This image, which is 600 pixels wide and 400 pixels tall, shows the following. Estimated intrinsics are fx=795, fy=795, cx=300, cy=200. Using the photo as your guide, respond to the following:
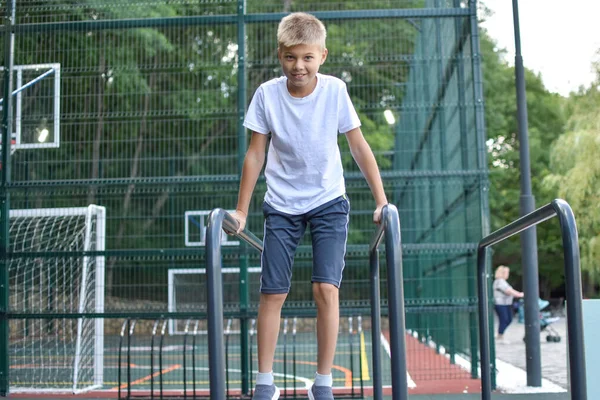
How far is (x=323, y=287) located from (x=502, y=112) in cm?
2810

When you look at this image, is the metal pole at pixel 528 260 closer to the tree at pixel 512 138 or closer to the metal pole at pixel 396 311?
the metal pole at pixel 396 311

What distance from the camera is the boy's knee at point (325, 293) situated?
9.66 ft

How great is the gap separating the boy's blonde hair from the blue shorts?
61 centimetres

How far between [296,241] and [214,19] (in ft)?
17.9

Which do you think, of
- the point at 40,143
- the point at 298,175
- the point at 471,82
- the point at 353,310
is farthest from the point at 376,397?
the point at 40,143

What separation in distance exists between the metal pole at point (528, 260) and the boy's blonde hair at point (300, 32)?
5024 mm

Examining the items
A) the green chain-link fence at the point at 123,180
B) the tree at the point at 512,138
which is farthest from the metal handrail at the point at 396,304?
the tree at the point at 512,138

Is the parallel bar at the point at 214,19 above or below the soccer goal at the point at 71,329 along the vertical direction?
above

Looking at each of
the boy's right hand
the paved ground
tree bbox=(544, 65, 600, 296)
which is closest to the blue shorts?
the boy's right hand

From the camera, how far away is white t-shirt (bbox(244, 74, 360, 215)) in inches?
119

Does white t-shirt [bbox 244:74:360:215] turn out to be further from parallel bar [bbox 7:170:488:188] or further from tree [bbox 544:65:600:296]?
tree [bbox 544:65:600:296]

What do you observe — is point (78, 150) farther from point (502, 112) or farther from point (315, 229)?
point (502, 112)

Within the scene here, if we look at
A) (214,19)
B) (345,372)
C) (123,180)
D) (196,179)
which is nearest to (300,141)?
(196,179)

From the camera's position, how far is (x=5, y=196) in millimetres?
7934
